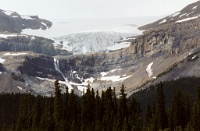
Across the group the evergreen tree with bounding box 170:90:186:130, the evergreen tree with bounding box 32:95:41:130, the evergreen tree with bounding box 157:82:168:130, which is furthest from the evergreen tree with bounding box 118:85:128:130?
the evergreen tree with bounding box 32:95:41:130

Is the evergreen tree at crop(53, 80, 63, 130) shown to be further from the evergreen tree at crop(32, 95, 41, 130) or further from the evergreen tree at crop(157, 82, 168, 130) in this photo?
the evergreen tree at crop(157, 82, 168, 130)

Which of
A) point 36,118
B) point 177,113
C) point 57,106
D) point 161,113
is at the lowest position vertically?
point 36,118

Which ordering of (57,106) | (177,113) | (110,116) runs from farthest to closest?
(110,116), (57,106), (177,113)

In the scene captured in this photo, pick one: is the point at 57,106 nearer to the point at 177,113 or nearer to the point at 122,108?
the point at 122,108

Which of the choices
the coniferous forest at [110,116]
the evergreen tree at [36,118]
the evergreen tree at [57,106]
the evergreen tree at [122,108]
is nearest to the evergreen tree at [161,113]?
the coniferous forest at [110,116]

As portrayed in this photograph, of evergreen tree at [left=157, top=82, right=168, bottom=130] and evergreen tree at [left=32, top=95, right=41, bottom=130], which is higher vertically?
evergreen tree at [left=157, top=82, right=168, bottom=130]

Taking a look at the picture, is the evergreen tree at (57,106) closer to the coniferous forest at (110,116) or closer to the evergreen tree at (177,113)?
the coniferous forest at (110,116)

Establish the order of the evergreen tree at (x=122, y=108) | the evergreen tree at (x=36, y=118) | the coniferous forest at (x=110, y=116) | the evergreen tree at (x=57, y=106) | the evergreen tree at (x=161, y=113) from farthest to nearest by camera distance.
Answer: the evergreen tree at (x=36, y=118) → the evergreen tree at (x=57, y=106) → the evergreen tree at (x=122, y=108) → the evergreen tree at (x=161, y=113) → the coniferous forest at (x=110, y=116)

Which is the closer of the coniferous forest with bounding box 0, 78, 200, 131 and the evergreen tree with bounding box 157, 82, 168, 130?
the coniferous forest with bounding box 0, 78, 200, 131

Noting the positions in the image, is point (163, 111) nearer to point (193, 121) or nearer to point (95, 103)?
point (193, 121)

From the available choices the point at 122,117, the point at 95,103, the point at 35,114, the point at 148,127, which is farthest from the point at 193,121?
the point at 35,114

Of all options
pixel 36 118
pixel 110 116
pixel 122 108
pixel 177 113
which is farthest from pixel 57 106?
pixel 177 113

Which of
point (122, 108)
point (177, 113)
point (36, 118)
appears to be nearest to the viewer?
point (177, 113)

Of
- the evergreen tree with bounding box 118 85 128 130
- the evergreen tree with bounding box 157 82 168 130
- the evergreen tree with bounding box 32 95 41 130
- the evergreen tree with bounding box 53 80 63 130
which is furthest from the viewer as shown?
the evergreen tree with bounding box 32 95 41 130
